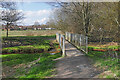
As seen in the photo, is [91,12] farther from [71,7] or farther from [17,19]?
[17,19]

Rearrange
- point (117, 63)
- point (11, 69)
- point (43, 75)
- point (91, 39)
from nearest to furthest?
point (43, 75), point (117, 63), point (11, 69), point (91, 39)

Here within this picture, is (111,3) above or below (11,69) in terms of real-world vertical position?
above

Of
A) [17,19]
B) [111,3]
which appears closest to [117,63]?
[111,3]

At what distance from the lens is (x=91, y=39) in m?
13.9

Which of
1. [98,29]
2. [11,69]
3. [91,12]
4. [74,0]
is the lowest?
[11,69]

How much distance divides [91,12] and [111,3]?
11.9 ft

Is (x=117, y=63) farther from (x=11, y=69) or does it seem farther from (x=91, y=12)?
(x=91, y=12)

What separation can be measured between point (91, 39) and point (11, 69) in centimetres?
984

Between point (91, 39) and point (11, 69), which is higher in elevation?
point (91, 39)

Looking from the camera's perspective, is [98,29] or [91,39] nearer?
[98,29]

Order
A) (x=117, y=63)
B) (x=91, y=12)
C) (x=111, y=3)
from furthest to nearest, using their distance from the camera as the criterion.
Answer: (x=91, y=12) → (x=111, y=3) → (x=117, y=63)

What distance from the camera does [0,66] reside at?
19.8ft

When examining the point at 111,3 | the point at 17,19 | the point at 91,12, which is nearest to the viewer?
the point at 111,3

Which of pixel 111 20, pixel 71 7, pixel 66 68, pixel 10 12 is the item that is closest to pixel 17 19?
pixel 10 12
